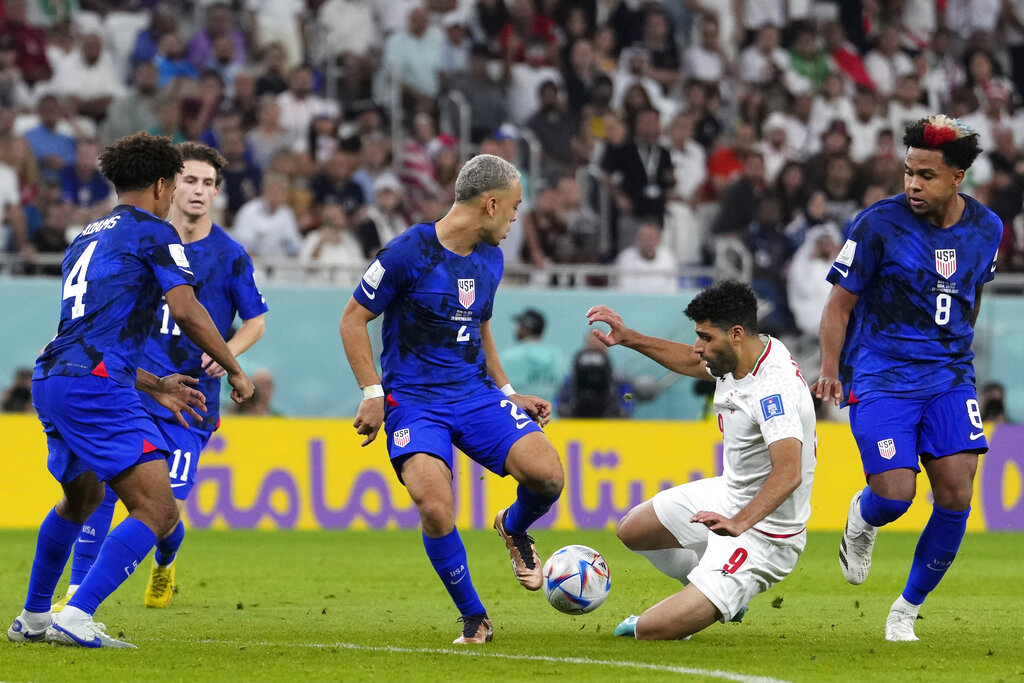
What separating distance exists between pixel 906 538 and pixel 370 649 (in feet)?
30.2

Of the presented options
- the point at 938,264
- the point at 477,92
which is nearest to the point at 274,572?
the point at 938,264

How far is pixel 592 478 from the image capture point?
1538 centimetres

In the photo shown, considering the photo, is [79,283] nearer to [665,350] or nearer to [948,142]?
[665,350]

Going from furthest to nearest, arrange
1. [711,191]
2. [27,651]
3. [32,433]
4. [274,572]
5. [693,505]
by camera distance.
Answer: [711,191], [32,433], [274,572], [693,505], [27,651]

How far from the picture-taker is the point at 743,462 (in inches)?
290

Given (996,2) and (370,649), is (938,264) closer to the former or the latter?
(370,649)

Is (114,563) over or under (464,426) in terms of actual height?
under

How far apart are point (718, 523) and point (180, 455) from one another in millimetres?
3423

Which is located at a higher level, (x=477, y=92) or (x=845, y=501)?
(x=477, y=92)

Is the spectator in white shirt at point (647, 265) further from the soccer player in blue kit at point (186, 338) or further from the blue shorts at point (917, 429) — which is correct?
the blue shorts at point (917, 429)

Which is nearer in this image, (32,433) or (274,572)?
(274,572)

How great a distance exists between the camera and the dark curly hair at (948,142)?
24.6ft

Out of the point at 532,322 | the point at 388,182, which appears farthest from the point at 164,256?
the point at 388,182

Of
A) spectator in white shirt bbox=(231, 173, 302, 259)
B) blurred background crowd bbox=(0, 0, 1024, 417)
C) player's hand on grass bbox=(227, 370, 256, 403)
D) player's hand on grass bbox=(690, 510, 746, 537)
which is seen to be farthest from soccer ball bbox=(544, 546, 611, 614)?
spectator in white shirt bbox=(231, 173, 302, 259)
